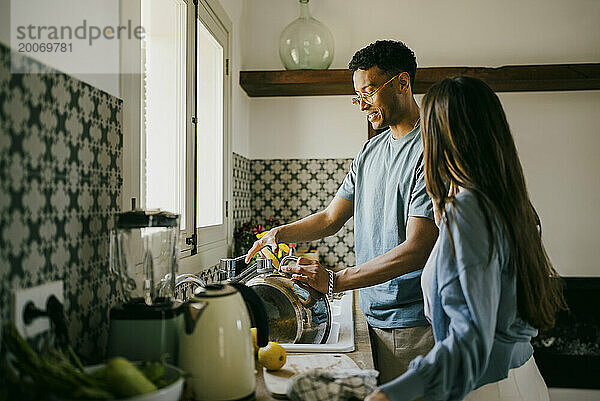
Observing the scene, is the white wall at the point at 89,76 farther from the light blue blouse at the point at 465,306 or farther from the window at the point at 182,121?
the light blue blouse at the point at 465,306

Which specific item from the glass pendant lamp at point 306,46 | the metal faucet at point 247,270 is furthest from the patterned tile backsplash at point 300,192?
the metal faucet at point 247,270

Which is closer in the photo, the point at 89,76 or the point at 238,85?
the point at 89,76

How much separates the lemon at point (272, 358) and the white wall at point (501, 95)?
2.07 meters

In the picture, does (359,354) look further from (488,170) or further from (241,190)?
(241,190)

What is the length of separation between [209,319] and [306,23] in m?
2.34

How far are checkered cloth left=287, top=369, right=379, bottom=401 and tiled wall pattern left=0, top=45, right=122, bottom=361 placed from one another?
42 cm

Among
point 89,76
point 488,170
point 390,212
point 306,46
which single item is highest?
point 306,46

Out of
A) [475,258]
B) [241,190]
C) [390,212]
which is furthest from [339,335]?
[241,190]

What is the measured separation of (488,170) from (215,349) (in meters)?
0.64

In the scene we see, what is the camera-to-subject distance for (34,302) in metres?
0.96

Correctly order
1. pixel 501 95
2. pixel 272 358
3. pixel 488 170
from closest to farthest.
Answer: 1. pixel 488 170
2. pixel 272 358
3. pixel 501 95

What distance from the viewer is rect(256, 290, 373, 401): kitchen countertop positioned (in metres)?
1.19

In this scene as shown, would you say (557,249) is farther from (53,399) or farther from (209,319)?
(53,399)

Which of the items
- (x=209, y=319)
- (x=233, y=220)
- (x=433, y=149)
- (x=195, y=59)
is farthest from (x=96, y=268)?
(x=233, y=220)
